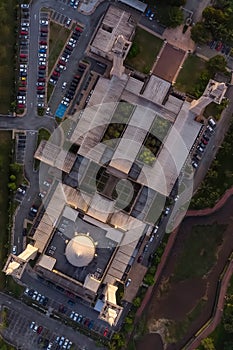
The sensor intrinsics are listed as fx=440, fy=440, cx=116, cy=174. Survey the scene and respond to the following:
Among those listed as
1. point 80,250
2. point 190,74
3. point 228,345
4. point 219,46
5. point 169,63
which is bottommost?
point 228,345

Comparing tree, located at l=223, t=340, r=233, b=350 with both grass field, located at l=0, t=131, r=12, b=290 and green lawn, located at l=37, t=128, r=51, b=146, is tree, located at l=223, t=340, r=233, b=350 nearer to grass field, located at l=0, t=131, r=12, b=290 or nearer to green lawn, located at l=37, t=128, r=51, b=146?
grass field, located at l=0, t=131, r=12, b=290

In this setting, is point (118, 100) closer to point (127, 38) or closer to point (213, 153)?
point (127, 38)

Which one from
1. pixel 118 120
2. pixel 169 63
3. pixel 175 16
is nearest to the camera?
pixel 118 120

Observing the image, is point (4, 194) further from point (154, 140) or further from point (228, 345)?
point (228, 345)

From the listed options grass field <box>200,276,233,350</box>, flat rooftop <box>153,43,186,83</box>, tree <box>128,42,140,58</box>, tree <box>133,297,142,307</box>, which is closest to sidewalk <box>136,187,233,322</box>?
tree <box>133,297,142,307</box>

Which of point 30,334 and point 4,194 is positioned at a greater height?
point 4,194

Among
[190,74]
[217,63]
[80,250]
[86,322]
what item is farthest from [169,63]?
[86,322]

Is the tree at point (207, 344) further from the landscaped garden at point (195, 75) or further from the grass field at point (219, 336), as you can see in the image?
the landscaped garden at point (195, 75)
